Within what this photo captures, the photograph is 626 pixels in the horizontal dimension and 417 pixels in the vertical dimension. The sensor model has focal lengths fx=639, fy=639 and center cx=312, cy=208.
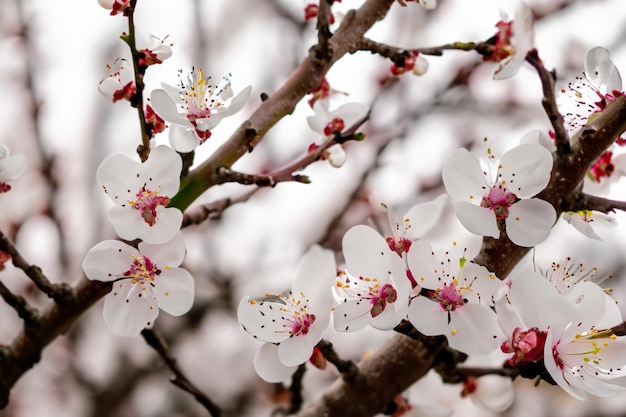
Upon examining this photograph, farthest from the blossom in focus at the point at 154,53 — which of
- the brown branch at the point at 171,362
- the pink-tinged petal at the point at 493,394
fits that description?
the pink-tinged petal at the point at 493,394

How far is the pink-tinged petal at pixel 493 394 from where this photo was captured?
4.46 ft

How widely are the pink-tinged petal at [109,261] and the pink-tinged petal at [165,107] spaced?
0.19 m

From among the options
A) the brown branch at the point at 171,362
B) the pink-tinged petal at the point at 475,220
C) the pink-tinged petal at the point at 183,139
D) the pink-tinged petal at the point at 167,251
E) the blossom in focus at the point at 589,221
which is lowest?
the brown branch at the point at 171,362

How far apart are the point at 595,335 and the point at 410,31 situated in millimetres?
2761

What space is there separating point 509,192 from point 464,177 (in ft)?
0.21

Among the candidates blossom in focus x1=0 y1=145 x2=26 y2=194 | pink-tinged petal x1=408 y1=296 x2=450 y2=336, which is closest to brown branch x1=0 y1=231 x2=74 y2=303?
blossom in focus x1=0 y1=145 x2=26 y2=194

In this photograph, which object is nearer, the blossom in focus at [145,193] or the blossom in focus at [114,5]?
the blossom in focus at [145,193]

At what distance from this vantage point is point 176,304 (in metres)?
0.91

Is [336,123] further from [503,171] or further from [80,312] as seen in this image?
[80,312]

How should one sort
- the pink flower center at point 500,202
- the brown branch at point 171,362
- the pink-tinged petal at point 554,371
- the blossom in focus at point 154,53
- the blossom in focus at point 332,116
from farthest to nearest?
the blossom in focus at point 332,116
the brown branch at point 171,362
the blossom in focus at point 154,53
the pink flower center at point 500,202
the pink-tinged petal at point 554,371

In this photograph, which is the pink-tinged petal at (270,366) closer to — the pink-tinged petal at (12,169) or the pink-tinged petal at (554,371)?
the pink-tinged petal at (554,371)

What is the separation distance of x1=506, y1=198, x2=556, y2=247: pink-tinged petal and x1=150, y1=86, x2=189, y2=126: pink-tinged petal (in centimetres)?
46

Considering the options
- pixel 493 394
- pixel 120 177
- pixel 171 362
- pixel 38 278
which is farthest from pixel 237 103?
pixel 493 394

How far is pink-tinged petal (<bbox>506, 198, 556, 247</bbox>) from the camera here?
2.67 ft
